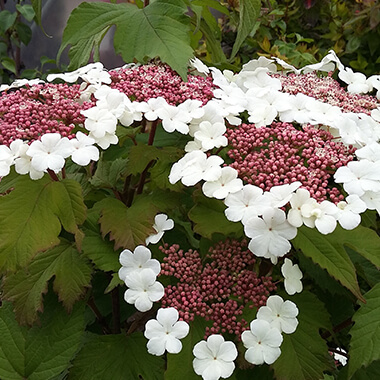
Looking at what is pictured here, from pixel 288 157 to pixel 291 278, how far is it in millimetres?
154

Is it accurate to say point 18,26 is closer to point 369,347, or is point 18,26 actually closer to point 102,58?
point 102,58

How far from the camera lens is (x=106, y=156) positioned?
89 cm

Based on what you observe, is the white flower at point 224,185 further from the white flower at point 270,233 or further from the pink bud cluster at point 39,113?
the pink bud cluster at point 39,113

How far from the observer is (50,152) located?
0.64 meters

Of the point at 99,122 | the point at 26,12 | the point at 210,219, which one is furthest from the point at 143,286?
Answer: the point at 26,12

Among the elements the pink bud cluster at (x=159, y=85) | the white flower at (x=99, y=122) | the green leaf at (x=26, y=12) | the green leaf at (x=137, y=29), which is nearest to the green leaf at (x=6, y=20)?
the green leaf at (x=26, y=12)

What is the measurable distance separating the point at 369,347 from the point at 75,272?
1.23ft

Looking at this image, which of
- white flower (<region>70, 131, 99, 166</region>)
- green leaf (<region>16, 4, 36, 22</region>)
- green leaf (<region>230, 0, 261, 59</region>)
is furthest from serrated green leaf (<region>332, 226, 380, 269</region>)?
green leaf (<region>16, 4, 36, 22</region>)

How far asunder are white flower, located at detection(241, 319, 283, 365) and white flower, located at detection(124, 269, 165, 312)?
0.11 metres

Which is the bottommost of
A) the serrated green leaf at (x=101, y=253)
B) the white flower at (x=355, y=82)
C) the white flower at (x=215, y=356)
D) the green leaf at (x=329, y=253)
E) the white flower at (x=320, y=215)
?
the white flower at (x=215, y=356)

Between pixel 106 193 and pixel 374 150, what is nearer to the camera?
pixel 374 150

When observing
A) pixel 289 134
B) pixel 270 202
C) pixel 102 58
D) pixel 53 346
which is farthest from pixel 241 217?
pixel 102 58

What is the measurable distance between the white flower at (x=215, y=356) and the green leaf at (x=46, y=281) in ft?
0.56

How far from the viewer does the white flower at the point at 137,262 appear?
0.64 m
